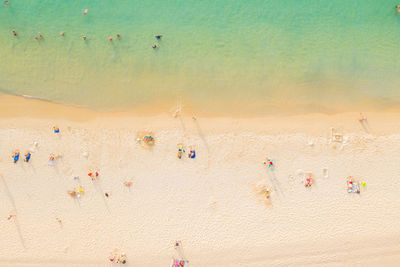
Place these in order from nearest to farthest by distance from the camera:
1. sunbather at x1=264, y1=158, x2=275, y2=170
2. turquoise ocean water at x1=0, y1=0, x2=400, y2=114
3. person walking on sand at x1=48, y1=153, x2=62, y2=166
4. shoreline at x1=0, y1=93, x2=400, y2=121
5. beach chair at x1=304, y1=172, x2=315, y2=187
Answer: beach chair at x1=304, y1=172, x2=315, y2=187
sunbather at x1=264, y1=158, x2=275, y2=170
person walking on sand at x1=48, y1=153, x2=62, y2=166
shoreline at x1=0, y1=93, x2=400, y2=121
turquoise ocean water at x1=0, y1=0, x2=400, y2=114

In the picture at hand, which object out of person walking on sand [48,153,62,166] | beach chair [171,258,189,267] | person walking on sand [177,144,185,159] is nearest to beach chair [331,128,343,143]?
person walking on sand [177,144,185,159]

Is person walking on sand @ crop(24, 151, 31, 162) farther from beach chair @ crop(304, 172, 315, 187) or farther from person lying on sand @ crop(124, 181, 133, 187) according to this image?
beach chair @ crop(304, 172, 315, 187)

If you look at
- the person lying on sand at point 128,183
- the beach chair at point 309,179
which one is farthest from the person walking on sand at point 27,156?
the beach chair at point 309,179

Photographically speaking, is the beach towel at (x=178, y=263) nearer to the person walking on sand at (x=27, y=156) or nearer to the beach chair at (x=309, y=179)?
the beach chair at (x=309, y=179)

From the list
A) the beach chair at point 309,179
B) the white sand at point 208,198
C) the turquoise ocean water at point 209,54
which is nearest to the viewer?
the white sand at point 208,198

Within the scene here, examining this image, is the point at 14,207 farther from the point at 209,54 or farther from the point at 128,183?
the point at 209,54

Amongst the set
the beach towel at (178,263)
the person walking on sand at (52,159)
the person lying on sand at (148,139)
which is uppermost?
the person lying on sand at (148,139)
